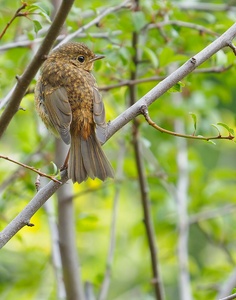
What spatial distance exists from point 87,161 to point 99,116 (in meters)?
0.29

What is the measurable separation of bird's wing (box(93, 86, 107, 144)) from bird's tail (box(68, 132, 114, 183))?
9cm

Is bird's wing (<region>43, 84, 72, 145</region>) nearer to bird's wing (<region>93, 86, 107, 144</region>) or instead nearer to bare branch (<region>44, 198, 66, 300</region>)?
bird's wing (<region>93, 86, 107, 144</region>)

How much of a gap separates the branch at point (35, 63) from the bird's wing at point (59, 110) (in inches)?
29.5

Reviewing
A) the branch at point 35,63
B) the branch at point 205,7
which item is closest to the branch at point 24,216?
the branch at point 35,63

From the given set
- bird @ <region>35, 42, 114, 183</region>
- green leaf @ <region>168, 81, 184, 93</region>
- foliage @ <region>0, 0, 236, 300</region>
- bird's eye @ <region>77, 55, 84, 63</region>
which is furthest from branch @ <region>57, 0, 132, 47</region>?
green leaf @ <region>168, 81, 184, 93</region>

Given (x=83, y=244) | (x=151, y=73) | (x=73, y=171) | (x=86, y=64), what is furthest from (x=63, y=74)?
(x=83, y=244)

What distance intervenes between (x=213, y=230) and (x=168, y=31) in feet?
5.64

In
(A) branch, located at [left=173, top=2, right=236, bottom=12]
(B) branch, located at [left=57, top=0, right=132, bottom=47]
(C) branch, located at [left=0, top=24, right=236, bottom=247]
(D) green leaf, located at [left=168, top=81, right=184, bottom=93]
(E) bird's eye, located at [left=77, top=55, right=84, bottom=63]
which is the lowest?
(C) branch, located at [left=0, top=24, right=236, bottom=247]

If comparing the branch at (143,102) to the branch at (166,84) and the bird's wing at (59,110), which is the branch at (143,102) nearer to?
the branch at (166,84)

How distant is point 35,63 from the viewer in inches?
106

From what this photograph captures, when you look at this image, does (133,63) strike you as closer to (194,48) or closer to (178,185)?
(194,48)

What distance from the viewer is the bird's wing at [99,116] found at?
3.30 meters

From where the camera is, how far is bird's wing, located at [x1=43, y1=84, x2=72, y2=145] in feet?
11.7

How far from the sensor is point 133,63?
4.22 meters
